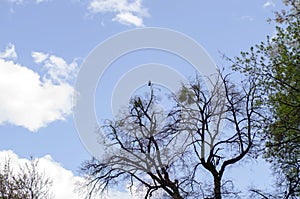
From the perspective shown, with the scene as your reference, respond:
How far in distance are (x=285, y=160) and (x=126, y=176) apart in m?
7.67

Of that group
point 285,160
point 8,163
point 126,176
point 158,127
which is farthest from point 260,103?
point 8,163

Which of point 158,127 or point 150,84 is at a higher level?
point 150,84

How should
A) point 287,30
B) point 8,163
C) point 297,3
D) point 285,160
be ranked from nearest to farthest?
1. point 297,3
2. point 287,30
3. point 285,160
4. point 8,163

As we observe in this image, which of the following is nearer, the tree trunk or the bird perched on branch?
the tree trunk

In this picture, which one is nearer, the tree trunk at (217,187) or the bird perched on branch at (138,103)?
the tree trunk at (217,187)

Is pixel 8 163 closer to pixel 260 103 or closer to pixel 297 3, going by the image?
pixel 260 103

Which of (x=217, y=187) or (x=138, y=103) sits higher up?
(x=138, y=103)

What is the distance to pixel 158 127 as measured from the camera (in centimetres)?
2086

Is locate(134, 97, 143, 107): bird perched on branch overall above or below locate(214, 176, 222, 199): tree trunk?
above

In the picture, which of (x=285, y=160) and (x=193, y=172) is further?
(x=193, y=172)

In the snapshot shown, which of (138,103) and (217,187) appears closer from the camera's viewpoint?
(217,187)

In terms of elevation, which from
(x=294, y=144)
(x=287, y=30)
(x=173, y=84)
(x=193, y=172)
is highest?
(x=173, y=84)

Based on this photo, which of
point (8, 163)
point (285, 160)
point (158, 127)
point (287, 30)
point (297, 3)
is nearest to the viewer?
point (297, 3)

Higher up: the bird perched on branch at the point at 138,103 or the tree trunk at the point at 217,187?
the bird perched on branch at the point at 138,103
